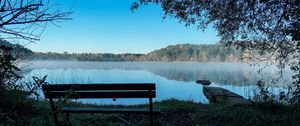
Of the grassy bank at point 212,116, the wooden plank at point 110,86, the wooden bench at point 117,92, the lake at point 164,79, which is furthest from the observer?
the lake at point 164,79

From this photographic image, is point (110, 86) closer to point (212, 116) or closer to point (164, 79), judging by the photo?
point (212, 116)

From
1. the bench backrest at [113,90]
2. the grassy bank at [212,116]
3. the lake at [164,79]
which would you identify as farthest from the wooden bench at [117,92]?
the lake at [164,79]

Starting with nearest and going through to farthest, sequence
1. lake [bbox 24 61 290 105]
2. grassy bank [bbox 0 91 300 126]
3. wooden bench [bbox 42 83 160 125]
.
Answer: wooden bench [bbox 42 83 160 125]
grassy bank [bbox 0 91 300 126]
lake [bbox 24 61 290 105]

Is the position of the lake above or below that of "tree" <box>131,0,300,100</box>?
below

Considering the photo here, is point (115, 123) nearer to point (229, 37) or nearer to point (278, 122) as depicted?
point (278, 122)

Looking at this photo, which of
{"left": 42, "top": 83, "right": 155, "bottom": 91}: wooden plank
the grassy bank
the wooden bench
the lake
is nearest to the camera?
{"left": 42, "top": 83, "right": 155, "bottom": 91}: wooden plank

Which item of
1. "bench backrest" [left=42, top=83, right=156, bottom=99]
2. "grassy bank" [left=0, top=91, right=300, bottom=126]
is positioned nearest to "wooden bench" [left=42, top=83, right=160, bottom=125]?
"bench backrest" [left=42, top=83, right=156, bottom=99]

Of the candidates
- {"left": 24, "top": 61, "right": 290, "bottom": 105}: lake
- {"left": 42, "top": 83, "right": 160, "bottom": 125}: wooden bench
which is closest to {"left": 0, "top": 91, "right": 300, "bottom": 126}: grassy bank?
{"left": 42, "top": 83, "right": 160, "bottom": 125}: wooden bench

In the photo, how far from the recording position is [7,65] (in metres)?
2.51

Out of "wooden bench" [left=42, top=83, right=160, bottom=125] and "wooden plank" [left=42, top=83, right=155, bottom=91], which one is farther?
"wooden bench" [left=42, top=83, right=160, bottom=125]

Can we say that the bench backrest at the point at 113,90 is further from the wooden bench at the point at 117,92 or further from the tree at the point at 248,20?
the tree at the point at 248,20

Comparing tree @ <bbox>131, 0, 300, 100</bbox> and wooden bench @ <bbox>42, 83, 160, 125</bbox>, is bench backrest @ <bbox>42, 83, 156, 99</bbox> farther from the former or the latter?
tree @ <bbox>131, 0, 300, 100</bbox>

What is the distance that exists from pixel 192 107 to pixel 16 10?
5310mm

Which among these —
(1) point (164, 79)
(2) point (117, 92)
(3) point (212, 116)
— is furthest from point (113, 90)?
(1) point (164, 79)
